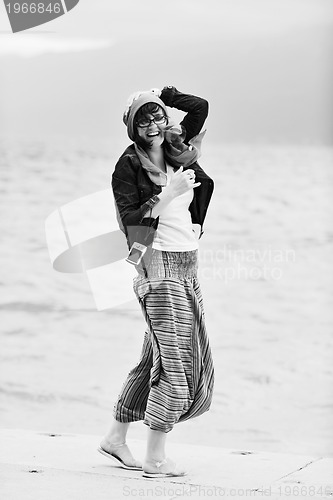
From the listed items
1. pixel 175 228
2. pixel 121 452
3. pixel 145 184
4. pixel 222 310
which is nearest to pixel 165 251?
pixel 175 228

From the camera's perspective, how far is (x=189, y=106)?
2.66m

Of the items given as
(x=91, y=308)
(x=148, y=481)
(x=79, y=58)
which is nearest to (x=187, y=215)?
(x=148, y=481)

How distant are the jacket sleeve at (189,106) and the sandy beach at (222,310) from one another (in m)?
1.39

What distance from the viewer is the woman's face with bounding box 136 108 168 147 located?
2.56 metres

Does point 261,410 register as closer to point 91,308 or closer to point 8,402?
point 8,402

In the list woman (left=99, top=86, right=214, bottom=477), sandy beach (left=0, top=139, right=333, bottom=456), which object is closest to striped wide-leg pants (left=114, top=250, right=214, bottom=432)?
woman (left=99, top=86, right=214, bottom=477)

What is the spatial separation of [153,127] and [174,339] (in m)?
0.62

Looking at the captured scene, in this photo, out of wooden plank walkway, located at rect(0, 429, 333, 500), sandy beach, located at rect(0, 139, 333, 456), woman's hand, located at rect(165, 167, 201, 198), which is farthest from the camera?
sandy beach, located at rect(0, 139, 333, 456)

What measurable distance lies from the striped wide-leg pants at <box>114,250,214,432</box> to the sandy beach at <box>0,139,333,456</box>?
95 centimetres

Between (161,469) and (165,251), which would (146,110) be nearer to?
(165,251)

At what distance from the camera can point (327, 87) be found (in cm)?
315

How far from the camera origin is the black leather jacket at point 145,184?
2.54 meters

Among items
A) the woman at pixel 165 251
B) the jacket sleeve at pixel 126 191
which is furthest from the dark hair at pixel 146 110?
the jacket sleeve at pixel 126 191

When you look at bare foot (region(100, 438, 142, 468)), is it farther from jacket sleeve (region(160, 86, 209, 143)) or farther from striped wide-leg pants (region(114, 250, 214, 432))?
jacket sleeve (region(160, 86, 209, 143))
